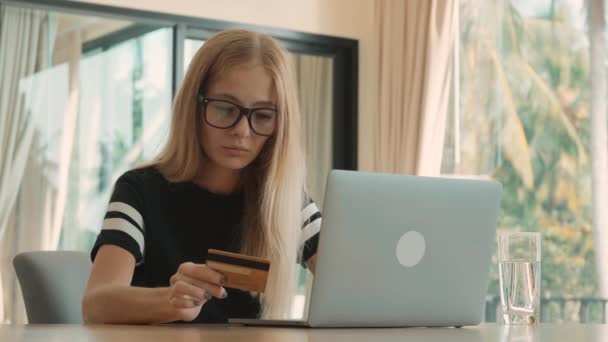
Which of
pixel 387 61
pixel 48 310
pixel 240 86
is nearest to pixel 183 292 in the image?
pixel 240 86

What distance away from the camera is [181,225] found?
2.14 m

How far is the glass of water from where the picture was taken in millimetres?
1838

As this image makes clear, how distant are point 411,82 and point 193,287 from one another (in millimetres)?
3585

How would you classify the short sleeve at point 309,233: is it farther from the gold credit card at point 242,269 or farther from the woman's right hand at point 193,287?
the gold credit card at point 242,269

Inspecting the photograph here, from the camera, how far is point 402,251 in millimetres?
1626

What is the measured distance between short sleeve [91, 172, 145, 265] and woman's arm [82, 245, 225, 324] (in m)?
0.02

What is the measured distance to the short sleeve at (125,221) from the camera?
1.96m

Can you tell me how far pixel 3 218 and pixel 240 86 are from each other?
2585 mm

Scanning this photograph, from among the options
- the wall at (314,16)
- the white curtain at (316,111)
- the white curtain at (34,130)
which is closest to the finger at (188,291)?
the white curtain at (34,130)

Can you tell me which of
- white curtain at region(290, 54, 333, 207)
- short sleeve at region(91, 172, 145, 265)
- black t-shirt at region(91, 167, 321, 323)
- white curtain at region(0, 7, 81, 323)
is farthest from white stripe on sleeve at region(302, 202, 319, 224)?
white curtain at region(290, 54, 333, 207)

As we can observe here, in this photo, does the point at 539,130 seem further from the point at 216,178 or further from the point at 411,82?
the point at 216,178

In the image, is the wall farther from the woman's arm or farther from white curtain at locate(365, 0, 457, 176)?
the woman's arm

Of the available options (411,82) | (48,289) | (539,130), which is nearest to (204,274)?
(48,289)

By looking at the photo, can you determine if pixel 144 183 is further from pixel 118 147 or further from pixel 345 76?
pixel 345 76
